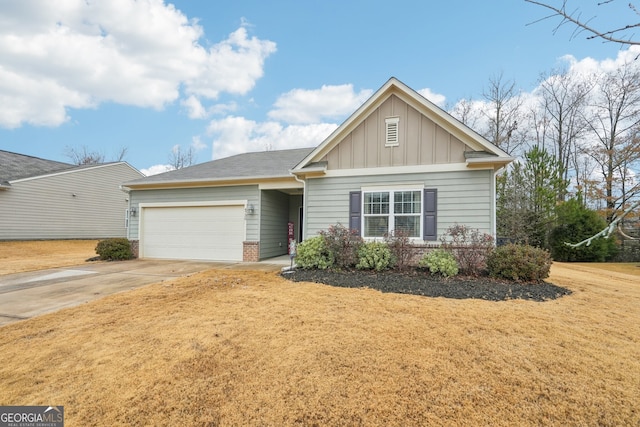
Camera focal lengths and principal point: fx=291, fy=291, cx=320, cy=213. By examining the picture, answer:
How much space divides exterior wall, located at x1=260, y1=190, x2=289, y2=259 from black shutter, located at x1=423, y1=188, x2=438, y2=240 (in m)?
5.94

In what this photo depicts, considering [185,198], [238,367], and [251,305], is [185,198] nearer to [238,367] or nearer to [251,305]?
[251,305]

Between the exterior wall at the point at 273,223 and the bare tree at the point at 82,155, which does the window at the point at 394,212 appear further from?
the bare tree at the point at 82,155

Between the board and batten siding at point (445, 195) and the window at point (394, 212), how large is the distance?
0.65ft

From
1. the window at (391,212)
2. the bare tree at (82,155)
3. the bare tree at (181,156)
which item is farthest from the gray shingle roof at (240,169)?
the bare tree at (82,155)

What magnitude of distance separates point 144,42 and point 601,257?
2392cm

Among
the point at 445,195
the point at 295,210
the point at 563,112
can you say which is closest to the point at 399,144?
the point at 445,195

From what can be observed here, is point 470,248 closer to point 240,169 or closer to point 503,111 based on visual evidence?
point 240,169

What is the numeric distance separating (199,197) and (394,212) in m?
7.64

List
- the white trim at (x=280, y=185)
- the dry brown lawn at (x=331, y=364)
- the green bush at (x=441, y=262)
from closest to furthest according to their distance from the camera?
1. the dry brown lawn at (x=331, y=364)
2. the green bush at (x=441, y=262)
3. the white trim at (x=280, y=185)

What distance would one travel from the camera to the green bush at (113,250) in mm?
11141

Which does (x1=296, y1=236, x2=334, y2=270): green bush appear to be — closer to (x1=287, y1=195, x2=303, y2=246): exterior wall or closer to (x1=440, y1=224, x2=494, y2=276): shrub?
(x1=440, y1=224, x2=494, y2=276): shrub

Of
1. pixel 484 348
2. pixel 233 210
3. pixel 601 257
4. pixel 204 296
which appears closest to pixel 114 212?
pixel 233 210

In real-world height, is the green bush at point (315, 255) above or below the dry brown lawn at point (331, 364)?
above

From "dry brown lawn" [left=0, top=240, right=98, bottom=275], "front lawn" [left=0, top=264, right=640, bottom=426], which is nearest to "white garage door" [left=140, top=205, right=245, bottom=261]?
Answer: "dry brown lawn" [left=0, top=240, right=98, bottom=275]
